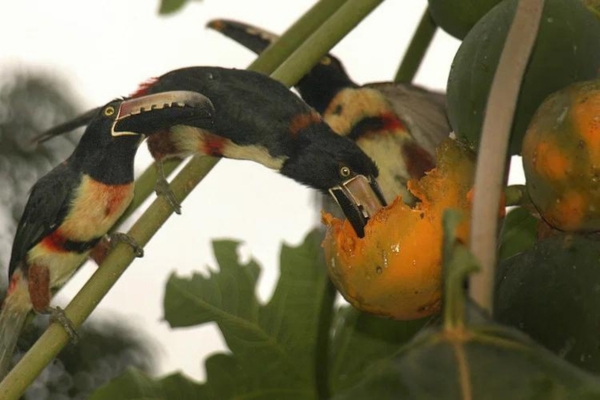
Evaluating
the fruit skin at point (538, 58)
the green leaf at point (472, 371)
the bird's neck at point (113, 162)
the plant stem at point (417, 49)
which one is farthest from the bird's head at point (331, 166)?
the green leaf at point (472, 371)

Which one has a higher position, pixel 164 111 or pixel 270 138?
→ pixel 164 111

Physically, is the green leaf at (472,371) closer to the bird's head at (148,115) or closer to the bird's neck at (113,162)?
the bird's head at (148,115)

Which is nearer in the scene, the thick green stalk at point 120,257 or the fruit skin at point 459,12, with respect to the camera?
the thick green stalk at point 120,257

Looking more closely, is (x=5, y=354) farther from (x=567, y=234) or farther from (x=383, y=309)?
(x=567, y=234)

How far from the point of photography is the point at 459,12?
113 cm

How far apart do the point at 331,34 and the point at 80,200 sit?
0.45 m

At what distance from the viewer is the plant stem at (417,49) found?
4.45 feet

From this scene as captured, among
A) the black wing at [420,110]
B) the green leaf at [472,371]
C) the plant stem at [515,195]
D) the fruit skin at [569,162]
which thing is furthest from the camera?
the black wing at [420,110]

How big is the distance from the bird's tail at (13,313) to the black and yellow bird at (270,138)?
0.23m

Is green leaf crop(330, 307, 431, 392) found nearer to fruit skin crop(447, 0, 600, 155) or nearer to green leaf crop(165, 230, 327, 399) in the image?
green leaf crop(165, 230, 327, 399)

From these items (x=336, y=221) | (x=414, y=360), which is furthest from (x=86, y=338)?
(x=414, y=360)

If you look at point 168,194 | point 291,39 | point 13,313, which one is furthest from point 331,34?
point 13,313

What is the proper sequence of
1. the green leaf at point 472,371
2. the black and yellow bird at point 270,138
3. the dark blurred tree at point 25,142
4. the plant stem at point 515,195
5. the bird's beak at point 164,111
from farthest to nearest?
the dark blurred tree at point 25,142
the black and yellow bird at point 270,138
the bird's beak at point 164,111
the plant stem at point 515,195
the green leaf at point 472,371

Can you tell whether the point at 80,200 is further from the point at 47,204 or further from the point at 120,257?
the point at 120,257
